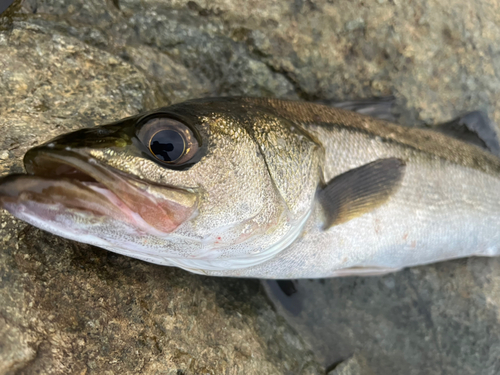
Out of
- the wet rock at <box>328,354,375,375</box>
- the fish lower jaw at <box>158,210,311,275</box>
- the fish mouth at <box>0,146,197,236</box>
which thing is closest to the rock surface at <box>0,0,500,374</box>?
the wet rock at <box>328,354,375,375</box>

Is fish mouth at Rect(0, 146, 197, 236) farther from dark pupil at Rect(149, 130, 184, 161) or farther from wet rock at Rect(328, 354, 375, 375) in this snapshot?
wet rock at Rect(328, 354, 375, 375)

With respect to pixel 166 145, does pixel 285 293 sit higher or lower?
lower

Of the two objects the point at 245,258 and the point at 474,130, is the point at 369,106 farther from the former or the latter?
the point at 245,258

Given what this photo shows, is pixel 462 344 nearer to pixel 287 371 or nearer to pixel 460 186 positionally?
pixel 460 186

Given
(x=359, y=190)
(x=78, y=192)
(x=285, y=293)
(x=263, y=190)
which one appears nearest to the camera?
(x=78, y=192)

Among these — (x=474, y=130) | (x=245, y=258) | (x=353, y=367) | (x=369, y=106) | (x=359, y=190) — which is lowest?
(x=353, y=367)

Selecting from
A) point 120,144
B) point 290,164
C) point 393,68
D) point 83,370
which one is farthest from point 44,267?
point 393,68

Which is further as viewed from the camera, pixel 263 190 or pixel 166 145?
pixel 263 190

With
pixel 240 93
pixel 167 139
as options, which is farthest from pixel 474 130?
pixel 167 139
